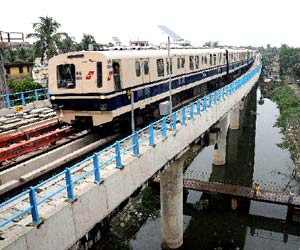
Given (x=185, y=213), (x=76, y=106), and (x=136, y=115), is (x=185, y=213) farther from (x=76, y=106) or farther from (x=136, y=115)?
(x=76, y=106)

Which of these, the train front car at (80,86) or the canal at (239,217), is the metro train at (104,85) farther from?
the canal at (239,217)

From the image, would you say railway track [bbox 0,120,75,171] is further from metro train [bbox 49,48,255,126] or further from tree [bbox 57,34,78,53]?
tree [bbox 57,34,78,53]

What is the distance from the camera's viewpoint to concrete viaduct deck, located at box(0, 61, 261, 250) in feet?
20.9

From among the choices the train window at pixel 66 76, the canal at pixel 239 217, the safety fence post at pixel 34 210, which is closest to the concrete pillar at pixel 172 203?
the canal at pixel 239 217

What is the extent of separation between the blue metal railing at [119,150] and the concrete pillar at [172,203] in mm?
2846

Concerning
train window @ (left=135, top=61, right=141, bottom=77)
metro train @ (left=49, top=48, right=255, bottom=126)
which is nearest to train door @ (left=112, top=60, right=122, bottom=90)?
metro train @ (left=49, top=48, right=255, bottom=126)

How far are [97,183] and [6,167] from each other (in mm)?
3229

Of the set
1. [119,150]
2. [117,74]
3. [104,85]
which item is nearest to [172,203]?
[117,74]

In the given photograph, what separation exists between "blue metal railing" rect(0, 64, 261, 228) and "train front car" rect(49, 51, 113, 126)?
1585 mm

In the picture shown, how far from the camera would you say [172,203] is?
650 inches

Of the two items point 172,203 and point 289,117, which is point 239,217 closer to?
point 172,203

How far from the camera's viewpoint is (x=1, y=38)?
63.1 ft

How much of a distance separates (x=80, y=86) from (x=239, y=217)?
14.4m

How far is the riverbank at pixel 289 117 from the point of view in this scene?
33.2 metres
